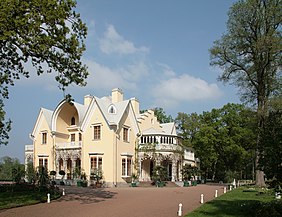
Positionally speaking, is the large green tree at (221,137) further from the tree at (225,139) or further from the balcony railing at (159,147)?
the balcony railing at (159,147)

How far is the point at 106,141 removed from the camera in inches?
1320

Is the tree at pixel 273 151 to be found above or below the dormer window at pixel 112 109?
below

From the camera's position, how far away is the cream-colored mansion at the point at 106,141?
33594 mm

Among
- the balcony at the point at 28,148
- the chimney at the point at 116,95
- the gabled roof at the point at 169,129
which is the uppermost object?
the chimney at the point at 116,95

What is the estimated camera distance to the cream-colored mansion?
3359 cm

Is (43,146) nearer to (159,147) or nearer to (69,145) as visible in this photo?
(69,145)

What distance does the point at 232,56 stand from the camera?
3069 cm

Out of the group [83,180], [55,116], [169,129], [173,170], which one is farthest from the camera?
[169,129]

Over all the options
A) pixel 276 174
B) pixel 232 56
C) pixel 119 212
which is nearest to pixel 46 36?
pixel 119 212

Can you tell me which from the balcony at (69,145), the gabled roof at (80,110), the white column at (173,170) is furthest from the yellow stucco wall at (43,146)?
the white column at (173,170)

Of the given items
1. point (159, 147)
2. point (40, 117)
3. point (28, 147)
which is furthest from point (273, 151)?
point (28, 147)

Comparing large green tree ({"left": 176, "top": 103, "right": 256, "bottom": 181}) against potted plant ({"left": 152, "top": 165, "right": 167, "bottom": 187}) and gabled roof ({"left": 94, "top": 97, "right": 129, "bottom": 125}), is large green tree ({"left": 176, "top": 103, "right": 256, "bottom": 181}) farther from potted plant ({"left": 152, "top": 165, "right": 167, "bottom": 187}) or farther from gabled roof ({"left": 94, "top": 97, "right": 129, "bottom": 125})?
gabled roof ({"left": 94, "top": 97, "right": 129, "bottom": 125})

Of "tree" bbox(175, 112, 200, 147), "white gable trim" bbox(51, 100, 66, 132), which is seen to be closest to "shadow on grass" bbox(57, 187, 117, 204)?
"white gable trim" bbox(51, 100, 66, 132)

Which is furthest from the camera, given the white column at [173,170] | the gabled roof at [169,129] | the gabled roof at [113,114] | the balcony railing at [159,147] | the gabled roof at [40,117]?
the gabled roof at [169,129]
